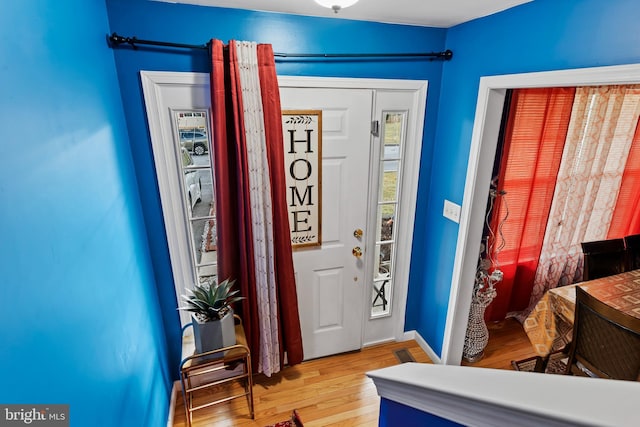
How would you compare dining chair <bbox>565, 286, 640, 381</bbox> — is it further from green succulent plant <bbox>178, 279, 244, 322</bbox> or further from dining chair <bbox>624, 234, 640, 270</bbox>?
green succulent plant <bbox>178, 279, 244, 322</bbox>

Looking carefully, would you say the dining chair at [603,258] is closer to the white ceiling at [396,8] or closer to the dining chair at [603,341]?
the dining chair at [603,341]

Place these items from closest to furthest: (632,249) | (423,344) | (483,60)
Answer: (483,60), (632,249), (423,344)

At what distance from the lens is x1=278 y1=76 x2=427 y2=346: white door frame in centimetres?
194

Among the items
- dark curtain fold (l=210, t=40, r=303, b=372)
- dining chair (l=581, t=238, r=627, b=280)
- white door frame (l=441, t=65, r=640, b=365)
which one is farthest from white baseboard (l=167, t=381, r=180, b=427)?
dining chair (l=581, t=238, r=627, b=280)

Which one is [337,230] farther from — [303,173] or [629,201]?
[629,201]

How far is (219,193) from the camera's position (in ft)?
5.94

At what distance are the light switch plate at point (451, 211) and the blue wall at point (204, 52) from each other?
520mm

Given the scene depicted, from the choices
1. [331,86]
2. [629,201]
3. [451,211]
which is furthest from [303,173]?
[629,201]

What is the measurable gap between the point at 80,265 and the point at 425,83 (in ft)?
6.86

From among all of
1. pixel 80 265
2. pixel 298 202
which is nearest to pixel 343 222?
pixel 298 202

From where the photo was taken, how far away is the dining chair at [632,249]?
254 centimetres

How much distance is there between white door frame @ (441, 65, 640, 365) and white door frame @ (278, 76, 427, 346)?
379mm

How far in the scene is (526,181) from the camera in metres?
2.58

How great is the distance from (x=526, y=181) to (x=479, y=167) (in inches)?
37.2
